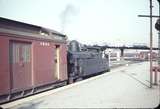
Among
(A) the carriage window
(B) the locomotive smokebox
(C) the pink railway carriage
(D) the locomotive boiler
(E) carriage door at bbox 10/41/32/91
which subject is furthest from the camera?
(B) the locomotive smokebox

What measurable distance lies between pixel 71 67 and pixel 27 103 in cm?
794

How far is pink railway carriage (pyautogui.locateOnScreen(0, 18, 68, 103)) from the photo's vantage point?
32.9ft

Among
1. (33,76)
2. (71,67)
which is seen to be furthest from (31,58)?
(71,67)

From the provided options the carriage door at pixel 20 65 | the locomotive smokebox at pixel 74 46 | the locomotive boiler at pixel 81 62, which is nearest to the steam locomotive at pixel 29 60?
the carriage door at pixel 20 65

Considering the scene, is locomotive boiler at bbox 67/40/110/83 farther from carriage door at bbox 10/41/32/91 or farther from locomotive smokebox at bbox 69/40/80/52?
carriage door at bbox 10/41/32/91

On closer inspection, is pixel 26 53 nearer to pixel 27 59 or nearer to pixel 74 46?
pixel 27 59

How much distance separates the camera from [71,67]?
57.6ft

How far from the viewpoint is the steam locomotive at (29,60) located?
10.1m

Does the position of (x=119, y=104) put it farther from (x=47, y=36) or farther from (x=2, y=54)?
(x=47, y=36)

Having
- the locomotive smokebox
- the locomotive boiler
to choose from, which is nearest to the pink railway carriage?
the locomotive boiler

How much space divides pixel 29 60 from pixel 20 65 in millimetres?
773

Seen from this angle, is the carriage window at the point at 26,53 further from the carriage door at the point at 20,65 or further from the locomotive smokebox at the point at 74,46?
the locomotive smokebox at the point at 74,46

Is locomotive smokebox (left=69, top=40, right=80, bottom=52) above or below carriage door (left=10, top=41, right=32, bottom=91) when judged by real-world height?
above

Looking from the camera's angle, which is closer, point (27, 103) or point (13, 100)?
point (27, 103)
